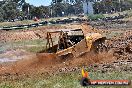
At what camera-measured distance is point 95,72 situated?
18281 millimetres

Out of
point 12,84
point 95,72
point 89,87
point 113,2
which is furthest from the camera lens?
point 113,2

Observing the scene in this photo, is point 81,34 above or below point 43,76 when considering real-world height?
above

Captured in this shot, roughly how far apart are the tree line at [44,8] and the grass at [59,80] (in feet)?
316

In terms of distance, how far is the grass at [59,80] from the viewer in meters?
16.1

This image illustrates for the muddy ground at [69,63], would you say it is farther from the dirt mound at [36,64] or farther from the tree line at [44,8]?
the tree line at [44,8]

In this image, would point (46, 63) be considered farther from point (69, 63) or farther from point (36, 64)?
point (69, 63)

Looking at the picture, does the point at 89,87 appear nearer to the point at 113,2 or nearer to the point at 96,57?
the point at 96,57

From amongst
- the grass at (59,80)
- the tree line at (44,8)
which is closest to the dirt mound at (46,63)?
the grass at (59,80)

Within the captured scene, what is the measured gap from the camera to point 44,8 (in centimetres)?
14288

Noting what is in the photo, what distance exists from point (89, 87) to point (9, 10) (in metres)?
114

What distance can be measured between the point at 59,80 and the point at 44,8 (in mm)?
127050

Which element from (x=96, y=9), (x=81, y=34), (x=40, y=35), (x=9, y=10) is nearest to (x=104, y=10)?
(x=96, y=9)

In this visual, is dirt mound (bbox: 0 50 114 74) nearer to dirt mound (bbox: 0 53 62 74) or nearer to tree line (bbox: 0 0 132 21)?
dirt mound (bbox: 0 53 62 74)

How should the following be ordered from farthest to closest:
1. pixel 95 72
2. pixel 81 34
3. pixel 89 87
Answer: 1. pixel 81 34
2. pixel 95 72
3. pixel 89 87
